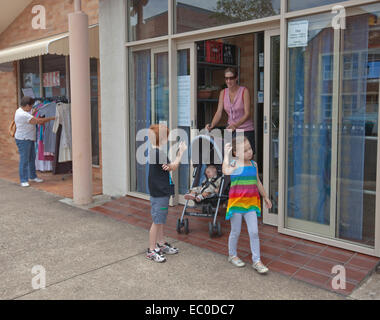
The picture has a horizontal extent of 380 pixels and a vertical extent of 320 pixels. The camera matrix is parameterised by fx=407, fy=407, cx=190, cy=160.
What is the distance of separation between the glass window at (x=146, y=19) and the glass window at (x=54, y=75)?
3.36 m

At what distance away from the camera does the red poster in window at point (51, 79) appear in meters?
9.44

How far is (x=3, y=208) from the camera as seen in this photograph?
614 centimetres

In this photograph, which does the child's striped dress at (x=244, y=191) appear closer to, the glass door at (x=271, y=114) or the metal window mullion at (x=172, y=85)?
the glass door at (x=271, y=114)

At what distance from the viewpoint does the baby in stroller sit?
4.70 m

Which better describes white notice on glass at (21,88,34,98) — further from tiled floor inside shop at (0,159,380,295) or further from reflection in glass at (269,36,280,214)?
reflection in glass at (269,36,280,214)

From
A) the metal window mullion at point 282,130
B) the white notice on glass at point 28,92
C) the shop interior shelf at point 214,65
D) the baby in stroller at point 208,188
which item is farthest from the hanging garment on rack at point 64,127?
the metal window mullion at point 282,130

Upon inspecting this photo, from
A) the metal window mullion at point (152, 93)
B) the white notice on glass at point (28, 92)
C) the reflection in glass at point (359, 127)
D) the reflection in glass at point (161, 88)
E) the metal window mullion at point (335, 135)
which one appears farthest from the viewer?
the white notice on glass at point (28, 92)

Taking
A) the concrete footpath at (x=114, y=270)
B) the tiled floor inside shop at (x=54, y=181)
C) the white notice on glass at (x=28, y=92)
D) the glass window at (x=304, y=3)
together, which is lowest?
the concrete footpath at (x=114, y=270)

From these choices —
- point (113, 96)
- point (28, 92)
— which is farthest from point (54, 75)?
point (113, 96)

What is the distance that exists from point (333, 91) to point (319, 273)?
183cm

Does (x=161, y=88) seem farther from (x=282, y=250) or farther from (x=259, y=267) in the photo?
(x=259, y=267)

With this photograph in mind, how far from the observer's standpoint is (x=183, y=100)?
5.82 m

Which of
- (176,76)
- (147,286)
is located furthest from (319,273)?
(176,76)
